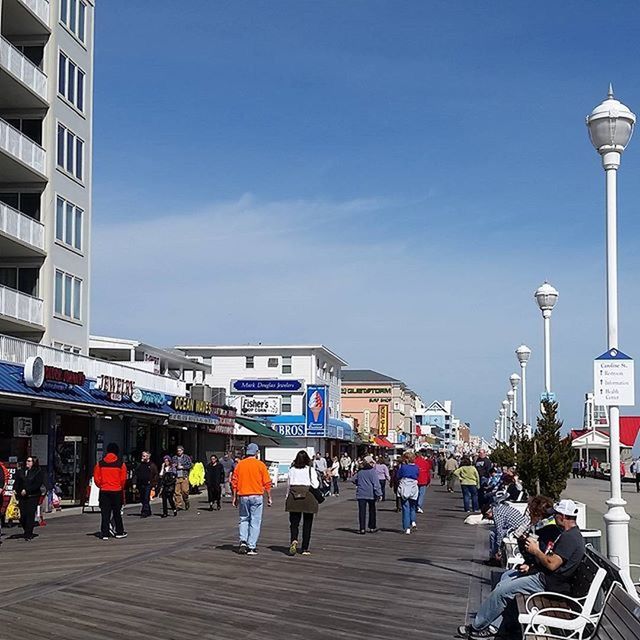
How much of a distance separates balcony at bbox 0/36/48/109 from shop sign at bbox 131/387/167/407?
10002 millimetres

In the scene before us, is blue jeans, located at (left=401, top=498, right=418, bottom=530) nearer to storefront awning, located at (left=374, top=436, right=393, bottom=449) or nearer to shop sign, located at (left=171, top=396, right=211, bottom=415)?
shop sign, located at (left=171, top=396, right=211, bottom=415)

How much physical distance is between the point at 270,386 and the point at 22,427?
51.5 metres

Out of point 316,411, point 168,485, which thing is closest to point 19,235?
point 168,485

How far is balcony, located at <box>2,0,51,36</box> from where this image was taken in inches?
1284

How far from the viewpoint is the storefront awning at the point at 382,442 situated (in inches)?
4062

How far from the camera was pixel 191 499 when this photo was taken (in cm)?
3859

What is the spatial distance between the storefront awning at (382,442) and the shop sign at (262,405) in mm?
26203

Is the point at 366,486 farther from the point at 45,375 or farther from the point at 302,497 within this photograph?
the point at 45,375

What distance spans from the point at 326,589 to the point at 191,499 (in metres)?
25.8

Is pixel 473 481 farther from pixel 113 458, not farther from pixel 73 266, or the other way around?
pixel 73 266

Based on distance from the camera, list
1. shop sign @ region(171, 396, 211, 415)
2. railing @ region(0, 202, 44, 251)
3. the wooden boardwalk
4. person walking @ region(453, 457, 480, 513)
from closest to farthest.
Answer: the wooden boardwalk < person walking @ region(453, 457, 480, 513) < railing @ region(0, 202, 44, 251) < shop sign @ region(171, 396, 211, 415)

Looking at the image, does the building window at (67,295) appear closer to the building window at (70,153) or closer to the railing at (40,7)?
the building window at (70,153)

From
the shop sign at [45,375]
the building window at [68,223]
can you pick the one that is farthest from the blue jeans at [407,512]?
the building window at [68,223]

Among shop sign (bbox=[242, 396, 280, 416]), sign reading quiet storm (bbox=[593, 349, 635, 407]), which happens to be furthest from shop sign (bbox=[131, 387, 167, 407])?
shop sign (bbox=[242, 396, 280, 416])
